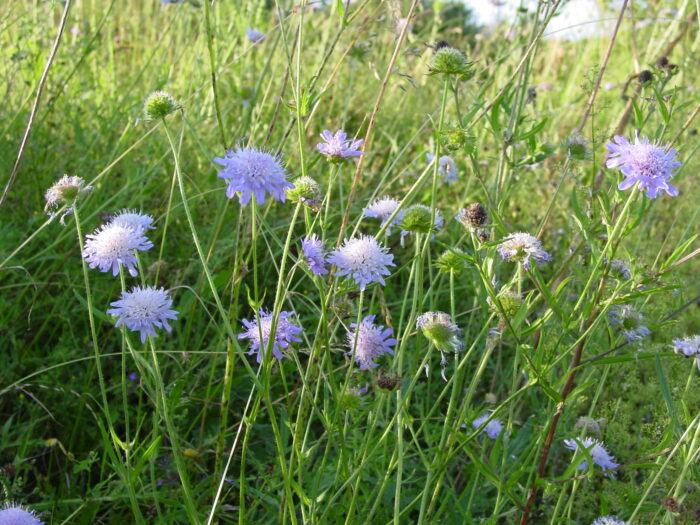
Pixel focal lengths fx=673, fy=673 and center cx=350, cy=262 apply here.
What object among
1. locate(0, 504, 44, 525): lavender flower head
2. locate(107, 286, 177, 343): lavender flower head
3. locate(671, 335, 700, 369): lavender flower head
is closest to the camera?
locate(0, 504, 44, 525): lavender flower head

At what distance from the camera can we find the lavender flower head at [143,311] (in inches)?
44.8

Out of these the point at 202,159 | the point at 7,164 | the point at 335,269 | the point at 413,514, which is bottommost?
the point at 413,514

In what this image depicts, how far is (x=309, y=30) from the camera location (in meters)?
3.48

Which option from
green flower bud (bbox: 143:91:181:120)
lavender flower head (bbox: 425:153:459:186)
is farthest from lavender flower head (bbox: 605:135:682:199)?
green flower bud (bbox: 143:91:181:120)

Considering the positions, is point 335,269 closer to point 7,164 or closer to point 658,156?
point 658,156

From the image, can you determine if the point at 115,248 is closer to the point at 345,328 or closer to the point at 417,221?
the point at 345,328

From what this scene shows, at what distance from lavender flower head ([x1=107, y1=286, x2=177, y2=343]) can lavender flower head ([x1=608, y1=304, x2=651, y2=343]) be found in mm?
831

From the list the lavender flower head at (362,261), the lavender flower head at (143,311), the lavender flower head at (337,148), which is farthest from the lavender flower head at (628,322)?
the lavender flower head at (143,311)

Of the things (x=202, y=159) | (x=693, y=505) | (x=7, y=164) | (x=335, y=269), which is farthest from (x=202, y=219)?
(x=693, y=505)

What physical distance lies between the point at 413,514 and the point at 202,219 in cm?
142

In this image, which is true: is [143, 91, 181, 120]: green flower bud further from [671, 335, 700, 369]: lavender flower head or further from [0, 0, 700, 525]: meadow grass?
[671, 335, 700, 369]: lavender flower head

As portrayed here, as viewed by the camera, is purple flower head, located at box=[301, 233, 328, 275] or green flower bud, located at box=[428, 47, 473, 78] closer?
purple flower head, located at box=[301, 233, 328, 275]

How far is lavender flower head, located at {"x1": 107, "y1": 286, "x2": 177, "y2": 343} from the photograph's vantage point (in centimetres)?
114

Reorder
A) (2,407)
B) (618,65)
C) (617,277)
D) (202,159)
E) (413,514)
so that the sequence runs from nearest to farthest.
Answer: (617,277), (413,514), (2,407), (202,159), (618,65)
